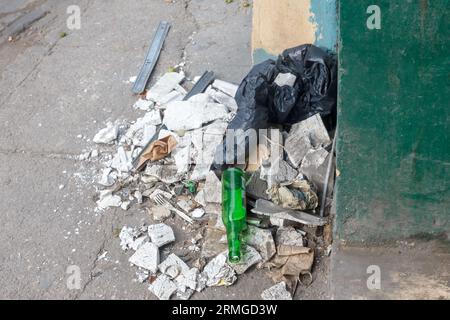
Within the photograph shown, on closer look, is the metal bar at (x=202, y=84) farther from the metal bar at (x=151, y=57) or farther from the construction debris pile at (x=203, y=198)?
the metal bar at (x=151, y=57)

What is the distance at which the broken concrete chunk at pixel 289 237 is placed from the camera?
299 cm

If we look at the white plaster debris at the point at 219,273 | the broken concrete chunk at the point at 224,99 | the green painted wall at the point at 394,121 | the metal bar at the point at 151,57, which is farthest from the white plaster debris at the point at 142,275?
the metal bar at the point at 151,57

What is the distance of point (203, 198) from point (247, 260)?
536mm

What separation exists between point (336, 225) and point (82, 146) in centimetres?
193

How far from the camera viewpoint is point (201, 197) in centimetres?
331

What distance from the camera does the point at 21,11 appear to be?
5.57 m

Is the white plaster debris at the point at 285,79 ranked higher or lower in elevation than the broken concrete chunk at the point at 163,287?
higher

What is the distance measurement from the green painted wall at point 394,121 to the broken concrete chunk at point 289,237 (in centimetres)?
24

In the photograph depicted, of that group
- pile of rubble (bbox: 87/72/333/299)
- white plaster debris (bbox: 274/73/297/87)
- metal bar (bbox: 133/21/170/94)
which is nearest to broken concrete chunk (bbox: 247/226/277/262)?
pile of rubble (bbox: 87/72/333/299)

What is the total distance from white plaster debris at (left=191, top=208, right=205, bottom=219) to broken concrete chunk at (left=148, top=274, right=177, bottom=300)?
0.46 m

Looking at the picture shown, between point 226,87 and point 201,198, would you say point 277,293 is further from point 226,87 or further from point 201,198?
point 226,87

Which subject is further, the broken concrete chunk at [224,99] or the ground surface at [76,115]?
the broken concrete chunk at [224,99]

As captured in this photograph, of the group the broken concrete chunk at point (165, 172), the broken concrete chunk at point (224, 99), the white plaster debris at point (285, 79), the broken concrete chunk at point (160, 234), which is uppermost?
the white plaster debris at point (285, 79)

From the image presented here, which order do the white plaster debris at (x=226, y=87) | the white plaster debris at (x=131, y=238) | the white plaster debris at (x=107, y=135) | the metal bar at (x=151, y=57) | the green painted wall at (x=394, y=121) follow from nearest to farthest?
the green painted wall at (x=394, y=121) → the white plaster debris at (x=131, y=238) → the white plaster debris at (x=107, y=135) → the white plaster debris at (x=226, y=87) → the metal bar at (x=151, y=57)
